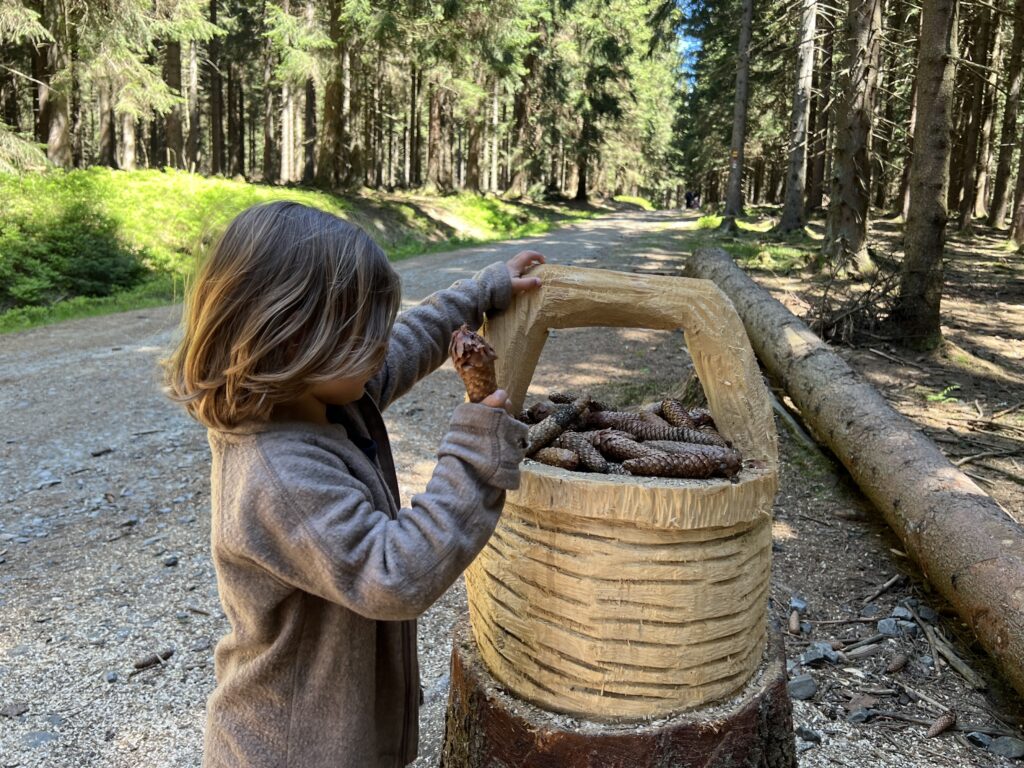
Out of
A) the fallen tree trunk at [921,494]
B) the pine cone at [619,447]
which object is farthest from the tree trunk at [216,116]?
the pine cone at [619,447]

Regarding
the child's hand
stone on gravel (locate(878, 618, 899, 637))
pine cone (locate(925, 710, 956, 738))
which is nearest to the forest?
stone on gravel (locate(878, 618, 899, 637))

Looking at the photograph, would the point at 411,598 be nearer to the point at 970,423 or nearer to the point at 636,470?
the point at 636,470

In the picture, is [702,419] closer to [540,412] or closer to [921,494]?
[540,412]

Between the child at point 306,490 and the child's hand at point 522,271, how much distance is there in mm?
496

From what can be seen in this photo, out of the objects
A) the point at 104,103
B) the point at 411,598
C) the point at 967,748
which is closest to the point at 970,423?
→ the point at 967,748

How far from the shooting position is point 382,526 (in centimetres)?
121

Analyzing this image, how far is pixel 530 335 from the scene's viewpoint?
178 centimetres

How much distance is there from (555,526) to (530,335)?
1.66 ft

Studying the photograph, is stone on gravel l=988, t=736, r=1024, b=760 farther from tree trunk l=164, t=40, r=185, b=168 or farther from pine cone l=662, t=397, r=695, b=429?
tree trunk l=164, t=40, r=185, b=168

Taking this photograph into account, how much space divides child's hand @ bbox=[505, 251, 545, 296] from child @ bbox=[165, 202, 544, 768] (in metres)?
0.50

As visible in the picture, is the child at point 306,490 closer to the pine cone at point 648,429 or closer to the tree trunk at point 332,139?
the pine cone at point 648,429

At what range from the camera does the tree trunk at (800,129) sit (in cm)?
1488

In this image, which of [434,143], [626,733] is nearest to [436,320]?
[626,733]

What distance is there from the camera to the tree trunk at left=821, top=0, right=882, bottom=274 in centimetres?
1012
